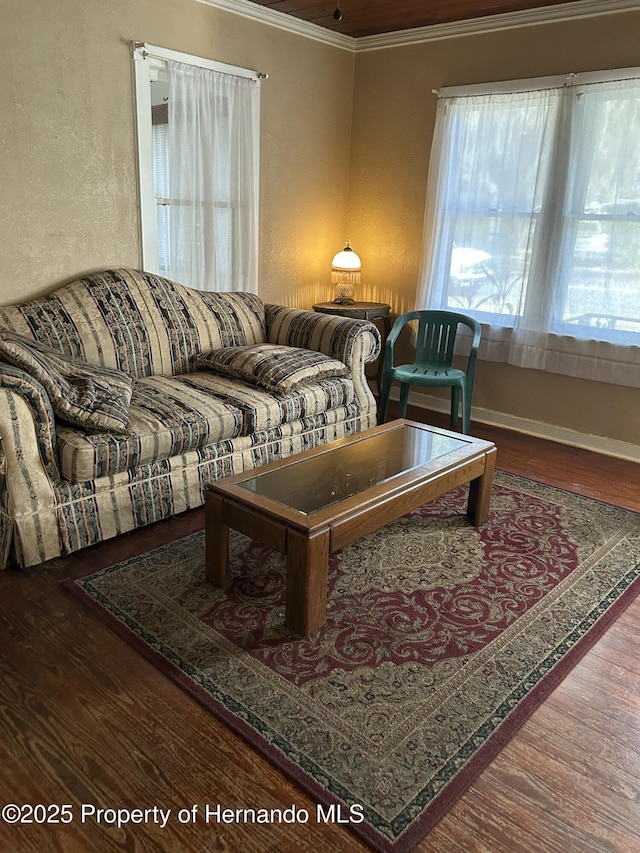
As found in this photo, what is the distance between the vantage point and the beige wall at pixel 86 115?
10.2 ft

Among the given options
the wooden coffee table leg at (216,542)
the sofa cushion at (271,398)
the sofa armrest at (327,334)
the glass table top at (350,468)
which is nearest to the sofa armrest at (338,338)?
the sofa armrest at (327,334)

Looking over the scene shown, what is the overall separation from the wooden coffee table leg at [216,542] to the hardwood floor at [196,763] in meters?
0.43

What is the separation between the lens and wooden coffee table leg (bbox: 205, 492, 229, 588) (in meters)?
2.31

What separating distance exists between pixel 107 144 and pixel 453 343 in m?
2.29

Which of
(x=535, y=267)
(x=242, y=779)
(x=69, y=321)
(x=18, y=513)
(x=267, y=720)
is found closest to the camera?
(x=242, y=779)

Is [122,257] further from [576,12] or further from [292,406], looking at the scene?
[576,12]

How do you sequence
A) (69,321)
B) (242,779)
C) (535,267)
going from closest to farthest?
(242,779) → (69,321) → (535,267)

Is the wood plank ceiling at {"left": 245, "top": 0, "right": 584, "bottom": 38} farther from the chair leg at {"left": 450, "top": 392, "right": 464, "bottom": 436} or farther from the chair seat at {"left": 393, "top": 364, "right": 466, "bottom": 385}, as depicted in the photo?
the chair leg at {"left": 450, "top": 392, "right": 464, "bottom": 436}

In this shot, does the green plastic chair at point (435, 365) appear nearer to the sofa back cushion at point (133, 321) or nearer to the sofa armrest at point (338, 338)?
the sofa armrest at point (338, 338)

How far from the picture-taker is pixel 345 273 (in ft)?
16.0

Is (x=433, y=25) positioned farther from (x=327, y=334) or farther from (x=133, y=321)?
(x=133, y=321)

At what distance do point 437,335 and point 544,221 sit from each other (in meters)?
0.92

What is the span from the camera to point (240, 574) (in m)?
2.51

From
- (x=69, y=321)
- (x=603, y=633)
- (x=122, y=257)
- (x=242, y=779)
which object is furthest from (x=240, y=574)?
(x=122, y=257)
